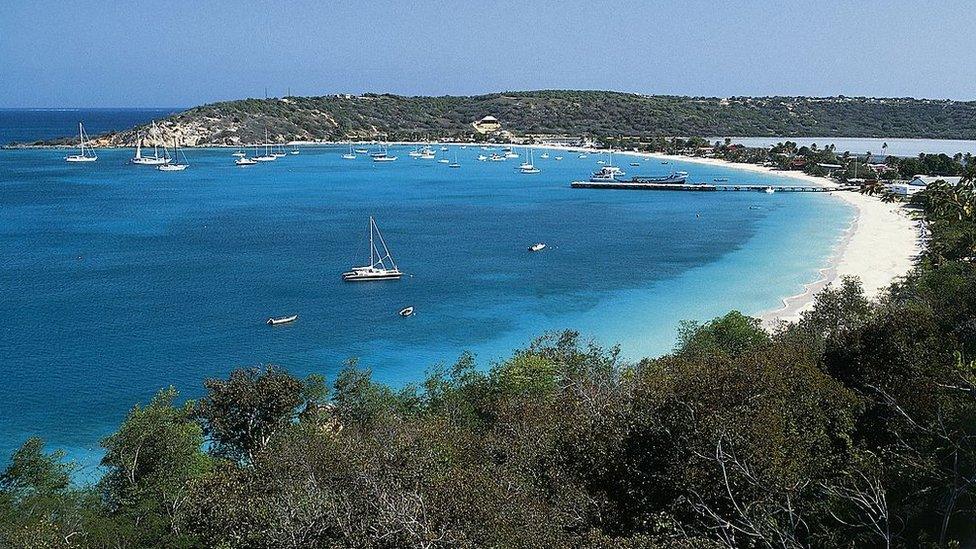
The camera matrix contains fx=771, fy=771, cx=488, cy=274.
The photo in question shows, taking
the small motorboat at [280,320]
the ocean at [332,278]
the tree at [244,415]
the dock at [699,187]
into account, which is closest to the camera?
the tree at [244,415]

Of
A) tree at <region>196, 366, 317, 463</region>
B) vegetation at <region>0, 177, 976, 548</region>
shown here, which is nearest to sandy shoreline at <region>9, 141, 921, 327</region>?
vegetation at <region>0, 177, 976, 548</region>

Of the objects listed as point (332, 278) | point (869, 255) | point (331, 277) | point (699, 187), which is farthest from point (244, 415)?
point (699, 187)

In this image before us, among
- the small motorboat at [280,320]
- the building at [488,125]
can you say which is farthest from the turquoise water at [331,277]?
the building at [488,125]

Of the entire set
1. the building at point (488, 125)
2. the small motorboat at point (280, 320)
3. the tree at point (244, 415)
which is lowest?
the small motorboat at point (280, 320)

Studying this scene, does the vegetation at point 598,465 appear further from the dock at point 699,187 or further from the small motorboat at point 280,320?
the dock at point 699,187

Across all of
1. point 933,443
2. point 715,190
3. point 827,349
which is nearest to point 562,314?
point 827,349

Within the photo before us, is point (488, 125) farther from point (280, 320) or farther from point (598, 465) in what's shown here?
point (598, 465)

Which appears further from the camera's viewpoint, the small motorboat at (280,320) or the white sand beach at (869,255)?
the white sand beach at (869,255)
